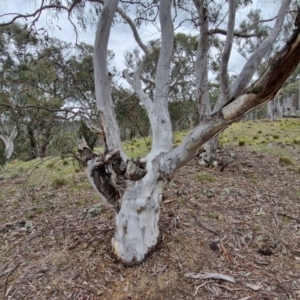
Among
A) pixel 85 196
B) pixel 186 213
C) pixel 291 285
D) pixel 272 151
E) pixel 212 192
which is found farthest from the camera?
pixel 272 151

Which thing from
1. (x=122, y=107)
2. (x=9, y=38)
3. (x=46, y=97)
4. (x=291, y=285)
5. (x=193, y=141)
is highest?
(x=9, y=38)

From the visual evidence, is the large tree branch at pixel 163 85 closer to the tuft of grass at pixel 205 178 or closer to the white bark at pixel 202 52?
the white bark at pixel 202 52

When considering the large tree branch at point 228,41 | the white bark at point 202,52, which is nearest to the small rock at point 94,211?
the white bark at point 202,52

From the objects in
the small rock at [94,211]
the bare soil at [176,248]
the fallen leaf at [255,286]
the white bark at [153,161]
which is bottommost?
the fallen leaf at [255,286]

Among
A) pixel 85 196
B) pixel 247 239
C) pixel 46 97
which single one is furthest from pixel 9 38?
pixel 247 239

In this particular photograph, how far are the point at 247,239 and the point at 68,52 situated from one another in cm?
406

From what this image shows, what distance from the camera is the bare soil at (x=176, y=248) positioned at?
6.65 ft

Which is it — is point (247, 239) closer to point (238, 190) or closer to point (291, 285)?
point (291, 285)

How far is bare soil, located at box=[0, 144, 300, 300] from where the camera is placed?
2.03 meters

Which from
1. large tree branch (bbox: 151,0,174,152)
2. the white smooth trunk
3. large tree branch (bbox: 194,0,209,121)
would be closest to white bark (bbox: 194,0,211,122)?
large tree branch (bbox: 194,0,209,121)

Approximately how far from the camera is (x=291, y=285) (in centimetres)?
202

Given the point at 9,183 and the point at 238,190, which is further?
the point at 9,183

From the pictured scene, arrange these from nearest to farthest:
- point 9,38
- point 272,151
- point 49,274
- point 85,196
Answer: point 49,274, point 85,196, point 9,38, point 272,151

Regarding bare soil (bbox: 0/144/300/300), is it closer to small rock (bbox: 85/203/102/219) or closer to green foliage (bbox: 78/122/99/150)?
small rock (bbox: 85/203/102/219)
